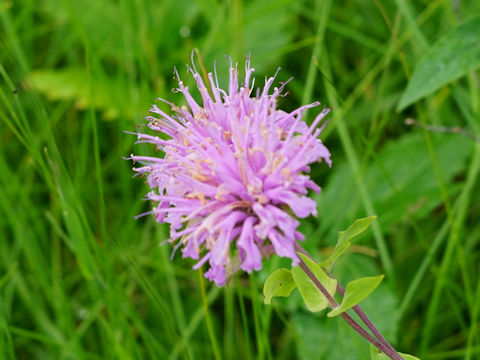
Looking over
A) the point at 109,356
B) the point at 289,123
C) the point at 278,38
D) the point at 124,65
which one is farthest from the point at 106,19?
the point at 289,123

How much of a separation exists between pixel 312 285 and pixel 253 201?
19 centimetres

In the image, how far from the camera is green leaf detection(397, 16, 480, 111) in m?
1.41

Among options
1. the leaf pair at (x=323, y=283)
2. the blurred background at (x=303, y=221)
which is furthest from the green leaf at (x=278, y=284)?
the blurred background at (x=303, y=221)

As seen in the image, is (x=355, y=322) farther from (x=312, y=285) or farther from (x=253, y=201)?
(x=253, y=201)

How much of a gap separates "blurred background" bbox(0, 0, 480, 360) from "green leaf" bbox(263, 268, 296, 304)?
0.95 ft

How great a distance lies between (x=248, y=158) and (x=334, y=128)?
1.30 metres

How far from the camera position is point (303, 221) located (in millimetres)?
2051

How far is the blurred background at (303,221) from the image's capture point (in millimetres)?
1572

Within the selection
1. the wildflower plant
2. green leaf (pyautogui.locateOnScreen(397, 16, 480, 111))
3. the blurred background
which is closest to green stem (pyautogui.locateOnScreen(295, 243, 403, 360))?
the wildflower plant

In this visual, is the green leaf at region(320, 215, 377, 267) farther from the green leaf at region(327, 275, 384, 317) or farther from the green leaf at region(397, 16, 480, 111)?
the green leaf at region(397, 16, 480, 111)

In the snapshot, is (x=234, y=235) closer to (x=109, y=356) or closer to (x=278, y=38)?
(x=109, y=356)

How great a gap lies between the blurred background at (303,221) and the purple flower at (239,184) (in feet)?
1.37

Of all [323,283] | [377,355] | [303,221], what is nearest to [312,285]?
[323,283]

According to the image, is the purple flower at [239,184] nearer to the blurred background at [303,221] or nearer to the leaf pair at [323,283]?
the leaf pair at [323,283]
